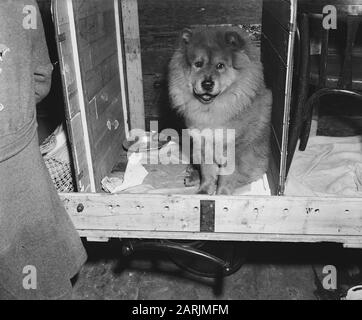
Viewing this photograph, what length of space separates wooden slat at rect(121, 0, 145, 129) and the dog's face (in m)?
0.88

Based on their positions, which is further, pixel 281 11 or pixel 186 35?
pixel 186 35

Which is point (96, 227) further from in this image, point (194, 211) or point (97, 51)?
point (97, 51)

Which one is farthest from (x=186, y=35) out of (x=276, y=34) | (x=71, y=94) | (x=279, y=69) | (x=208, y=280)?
(x=208, y=280)

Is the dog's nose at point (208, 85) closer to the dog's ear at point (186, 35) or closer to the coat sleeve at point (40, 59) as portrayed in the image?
the dog's ear at point (186, 35)

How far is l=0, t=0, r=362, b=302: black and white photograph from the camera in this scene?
1.60 meters

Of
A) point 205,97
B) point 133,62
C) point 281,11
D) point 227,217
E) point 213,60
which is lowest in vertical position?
point 227,217

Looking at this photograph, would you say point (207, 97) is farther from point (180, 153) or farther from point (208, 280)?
point (208, 280)

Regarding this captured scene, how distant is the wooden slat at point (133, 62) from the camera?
3086 millimetres

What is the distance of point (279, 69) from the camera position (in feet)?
6.92

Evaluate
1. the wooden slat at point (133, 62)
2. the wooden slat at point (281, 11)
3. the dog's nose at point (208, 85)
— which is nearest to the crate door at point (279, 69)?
the wooden slat at point (281, 11)

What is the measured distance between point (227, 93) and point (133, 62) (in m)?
1.15

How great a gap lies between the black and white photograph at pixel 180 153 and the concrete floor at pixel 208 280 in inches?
0.5

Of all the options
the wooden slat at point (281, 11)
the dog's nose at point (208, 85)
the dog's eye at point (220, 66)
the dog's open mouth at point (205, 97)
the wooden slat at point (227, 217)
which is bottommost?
the wooden slat at point (227, 217)
